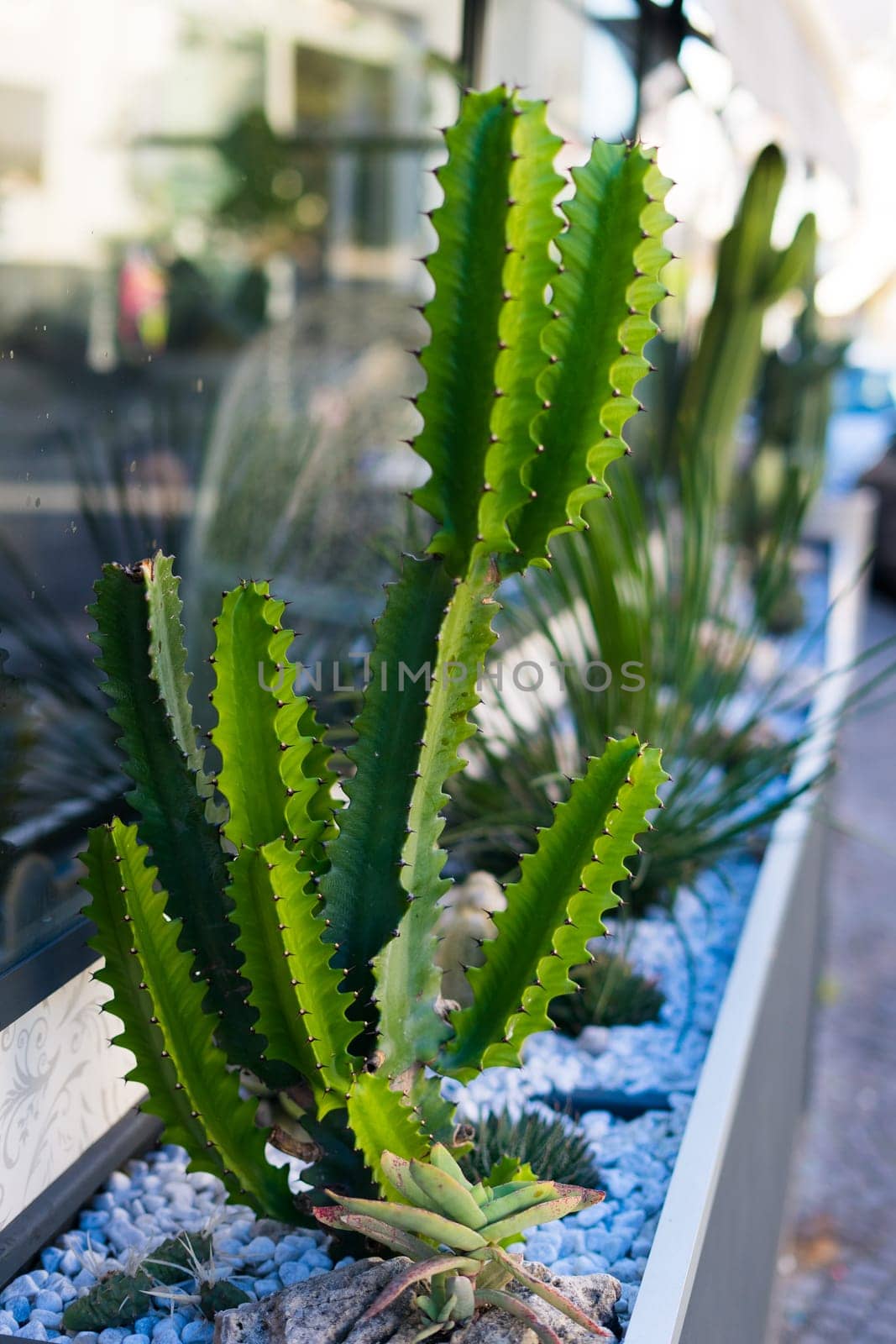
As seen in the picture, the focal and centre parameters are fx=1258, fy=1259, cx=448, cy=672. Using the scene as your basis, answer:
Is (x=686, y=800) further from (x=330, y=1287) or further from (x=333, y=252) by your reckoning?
(x=333, y=252)

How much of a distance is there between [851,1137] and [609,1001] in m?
1.15

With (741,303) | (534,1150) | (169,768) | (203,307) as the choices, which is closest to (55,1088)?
(169,768)

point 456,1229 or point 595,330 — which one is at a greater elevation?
point 595,330

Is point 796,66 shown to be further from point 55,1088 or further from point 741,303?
point 55,1088

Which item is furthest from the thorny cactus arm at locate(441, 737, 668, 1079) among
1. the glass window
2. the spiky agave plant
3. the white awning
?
the white awning

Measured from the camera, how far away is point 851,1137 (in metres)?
2.70

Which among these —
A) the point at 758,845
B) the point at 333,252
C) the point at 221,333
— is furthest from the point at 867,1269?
the point at 333,252

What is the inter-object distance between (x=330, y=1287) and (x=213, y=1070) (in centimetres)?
22

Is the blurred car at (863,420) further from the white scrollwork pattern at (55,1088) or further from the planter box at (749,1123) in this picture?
the white scrollwork pattern at (55,1088)

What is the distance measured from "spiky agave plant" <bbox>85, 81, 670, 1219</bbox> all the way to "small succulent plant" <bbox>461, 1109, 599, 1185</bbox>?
7.2 inches

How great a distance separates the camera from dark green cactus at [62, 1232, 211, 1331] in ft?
3.92

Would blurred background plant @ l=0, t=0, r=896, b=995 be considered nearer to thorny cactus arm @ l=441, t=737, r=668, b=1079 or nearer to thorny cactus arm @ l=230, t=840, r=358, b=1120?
thorny cactus arm @ l=230, t=840, r=358, b=1120

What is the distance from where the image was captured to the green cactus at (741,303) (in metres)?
3.47

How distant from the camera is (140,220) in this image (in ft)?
16.6
